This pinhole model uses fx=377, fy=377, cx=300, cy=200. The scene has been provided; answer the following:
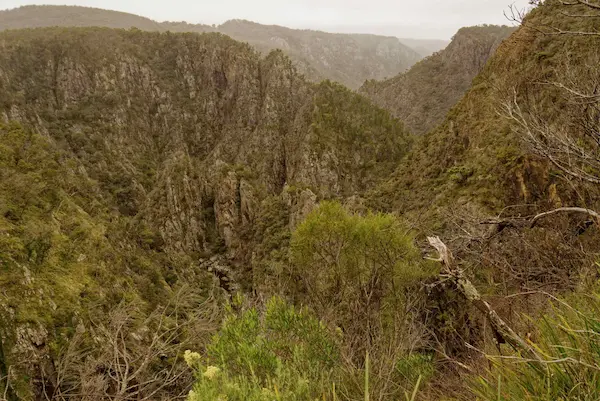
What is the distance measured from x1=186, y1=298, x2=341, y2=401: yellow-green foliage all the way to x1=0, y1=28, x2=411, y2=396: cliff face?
1278 cm

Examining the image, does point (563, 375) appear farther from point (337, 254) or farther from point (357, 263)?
point (357, 263)

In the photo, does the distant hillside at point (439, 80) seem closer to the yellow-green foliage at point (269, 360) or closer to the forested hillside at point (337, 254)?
the forested hillside at point (337, 254)

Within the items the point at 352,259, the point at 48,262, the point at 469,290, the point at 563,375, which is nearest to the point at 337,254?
the point at 352,259

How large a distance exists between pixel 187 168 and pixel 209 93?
43147 millimetres

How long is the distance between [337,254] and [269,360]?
7.46 m

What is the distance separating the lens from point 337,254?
11891 millimetres

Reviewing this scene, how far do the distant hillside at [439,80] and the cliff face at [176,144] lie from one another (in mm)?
35203

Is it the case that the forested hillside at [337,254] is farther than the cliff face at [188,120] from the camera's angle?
No

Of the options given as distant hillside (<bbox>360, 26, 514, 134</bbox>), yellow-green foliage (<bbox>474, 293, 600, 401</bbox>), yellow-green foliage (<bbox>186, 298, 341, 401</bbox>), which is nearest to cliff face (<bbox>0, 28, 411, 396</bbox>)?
yellow-green foliage (<bbox>186, 298, 341, 401</bbox>)

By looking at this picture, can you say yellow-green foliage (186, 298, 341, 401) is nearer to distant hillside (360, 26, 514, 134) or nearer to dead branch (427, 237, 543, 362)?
dead branch (427, 237, 543, 362)

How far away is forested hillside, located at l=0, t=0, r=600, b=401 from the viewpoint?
471 cm

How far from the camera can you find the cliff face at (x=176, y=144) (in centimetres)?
2983

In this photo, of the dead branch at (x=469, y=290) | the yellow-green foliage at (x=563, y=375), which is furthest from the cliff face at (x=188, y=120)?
the yellow-green foliage at (x=563, y=375)

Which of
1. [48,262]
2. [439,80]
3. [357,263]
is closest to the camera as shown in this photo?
[357,263]
